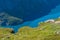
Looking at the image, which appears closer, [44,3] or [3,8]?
[3,8]

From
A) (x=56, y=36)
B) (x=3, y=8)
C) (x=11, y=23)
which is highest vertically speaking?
(x=3, y=8)

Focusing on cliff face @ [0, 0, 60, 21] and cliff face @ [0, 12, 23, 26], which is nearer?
cliff face @ [0, 12, 23, 26]

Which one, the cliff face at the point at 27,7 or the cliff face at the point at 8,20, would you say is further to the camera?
the cliff face at the point at 27,7

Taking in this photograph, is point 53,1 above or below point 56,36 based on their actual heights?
above

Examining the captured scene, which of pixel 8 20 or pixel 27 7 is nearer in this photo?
pixel 8 20

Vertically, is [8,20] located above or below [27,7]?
below

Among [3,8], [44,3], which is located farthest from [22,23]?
[44,3]

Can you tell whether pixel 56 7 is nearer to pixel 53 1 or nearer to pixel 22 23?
pixel 53 1

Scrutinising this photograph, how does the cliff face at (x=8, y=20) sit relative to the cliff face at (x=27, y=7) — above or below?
below
